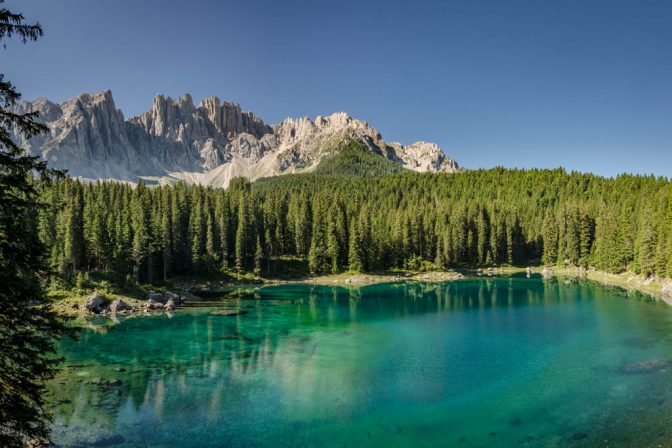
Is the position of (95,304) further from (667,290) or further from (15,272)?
(667,290)

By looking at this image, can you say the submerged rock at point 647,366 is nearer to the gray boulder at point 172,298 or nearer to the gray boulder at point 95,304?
the gray boulder at point 172,298

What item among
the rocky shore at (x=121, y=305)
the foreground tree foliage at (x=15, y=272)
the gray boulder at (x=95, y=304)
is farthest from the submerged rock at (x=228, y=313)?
the foreground tree foliage at (x=15, y=272)

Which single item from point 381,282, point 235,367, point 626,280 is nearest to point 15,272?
point 235,367

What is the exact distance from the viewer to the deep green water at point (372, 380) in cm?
3050

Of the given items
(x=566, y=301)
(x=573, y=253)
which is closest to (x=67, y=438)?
(x=566, y=301)

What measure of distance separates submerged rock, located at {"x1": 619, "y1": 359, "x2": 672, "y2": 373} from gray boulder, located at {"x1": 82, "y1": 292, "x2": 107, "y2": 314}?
68.2m

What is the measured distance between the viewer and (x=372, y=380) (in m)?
41.2

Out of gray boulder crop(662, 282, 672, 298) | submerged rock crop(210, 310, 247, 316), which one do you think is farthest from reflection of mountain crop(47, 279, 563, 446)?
gray boulder crop(662, 282, 672, 298)

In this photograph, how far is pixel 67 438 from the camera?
96.3 ft

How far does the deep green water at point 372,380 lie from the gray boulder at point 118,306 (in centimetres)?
537

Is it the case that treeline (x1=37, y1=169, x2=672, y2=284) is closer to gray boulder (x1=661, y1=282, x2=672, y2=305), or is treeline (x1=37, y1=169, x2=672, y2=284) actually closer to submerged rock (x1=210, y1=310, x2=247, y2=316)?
gray boulder (x1=661, y1=282, x2=672, y2=305)

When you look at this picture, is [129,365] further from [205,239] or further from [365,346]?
[205,239]

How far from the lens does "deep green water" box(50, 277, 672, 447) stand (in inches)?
1201

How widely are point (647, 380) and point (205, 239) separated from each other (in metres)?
95.3
